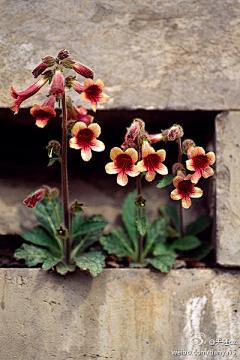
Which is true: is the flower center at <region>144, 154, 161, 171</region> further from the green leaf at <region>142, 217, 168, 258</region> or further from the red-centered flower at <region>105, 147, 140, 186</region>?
the green leaf at <region>142, 217, 168, 258</region>

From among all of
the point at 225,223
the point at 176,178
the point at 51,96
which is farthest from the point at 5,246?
the point at 225,223

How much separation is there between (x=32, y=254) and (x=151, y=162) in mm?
871

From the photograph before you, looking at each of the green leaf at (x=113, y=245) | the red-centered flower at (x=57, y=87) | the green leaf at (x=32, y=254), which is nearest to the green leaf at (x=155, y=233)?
the green leaf at (x=113, y=245)

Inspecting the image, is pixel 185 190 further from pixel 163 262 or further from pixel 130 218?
pixel 130 218

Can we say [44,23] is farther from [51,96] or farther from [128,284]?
[128,284]

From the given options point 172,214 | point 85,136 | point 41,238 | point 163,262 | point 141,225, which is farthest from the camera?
point 172,214

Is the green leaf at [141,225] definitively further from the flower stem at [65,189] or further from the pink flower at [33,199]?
the pink flower at [33,199]

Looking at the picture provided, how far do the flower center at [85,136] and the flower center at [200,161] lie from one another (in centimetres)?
53

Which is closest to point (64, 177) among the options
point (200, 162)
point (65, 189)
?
point (65, 189)

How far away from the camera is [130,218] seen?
240cm

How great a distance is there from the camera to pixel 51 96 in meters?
1.82

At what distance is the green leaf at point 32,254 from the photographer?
6.76ft

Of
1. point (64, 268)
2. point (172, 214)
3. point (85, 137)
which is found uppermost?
point (85, 137)

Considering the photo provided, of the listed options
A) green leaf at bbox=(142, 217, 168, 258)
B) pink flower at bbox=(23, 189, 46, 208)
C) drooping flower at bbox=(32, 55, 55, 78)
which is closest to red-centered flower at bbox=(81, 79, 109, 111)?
drooping flower at bbox=(32, 55, 55, 78)
